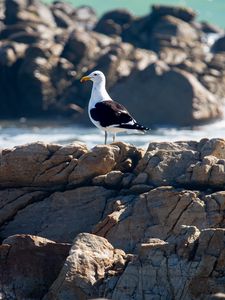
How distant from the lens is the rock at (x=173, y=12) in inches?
1806

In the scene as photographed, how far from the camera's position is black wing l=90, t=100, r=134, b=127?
49.8 feet

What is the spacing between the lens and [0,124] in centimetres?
3353

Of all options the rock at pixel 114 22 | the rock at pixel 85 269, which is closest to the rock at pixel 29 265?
the rock at pixel 85 269

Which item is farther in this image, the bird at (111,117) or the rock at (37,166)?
the bird at (111,117)

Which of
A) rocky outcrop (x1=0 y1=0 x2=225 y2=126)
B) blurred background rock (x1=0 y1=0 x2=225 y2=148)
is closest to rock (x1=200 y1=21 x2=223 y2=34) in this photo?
blurred background rock (x1=0 y1=0 x2=225 y2=148)

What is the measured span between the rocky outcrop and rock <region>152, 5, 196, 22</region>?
0.17ft

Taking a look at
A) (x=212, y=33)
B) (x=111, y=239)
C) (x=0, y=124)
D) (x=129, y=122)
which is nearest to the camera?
(x=111, y=239)

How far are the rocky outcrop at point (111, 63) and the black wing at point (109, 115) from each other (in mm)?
16031

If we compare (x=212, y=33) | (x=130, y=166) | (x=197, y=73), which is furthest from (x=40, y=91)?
(x=130, y=166)

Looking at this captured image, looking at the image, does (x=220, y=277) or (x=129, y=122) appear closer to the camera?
(x=220, y=277)

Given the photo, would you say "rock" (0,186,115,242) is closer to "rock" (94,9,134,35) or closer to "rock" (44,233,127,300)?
"rock" (44,233,127,300)

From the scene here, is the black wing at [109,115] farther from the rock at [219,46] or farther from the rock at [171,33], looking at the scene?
the rock at [219,46]

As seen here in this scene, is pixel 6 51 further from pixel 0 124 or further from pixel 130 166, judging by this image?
pixel 130 166

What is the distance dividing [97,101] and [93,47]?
23.3 meters
